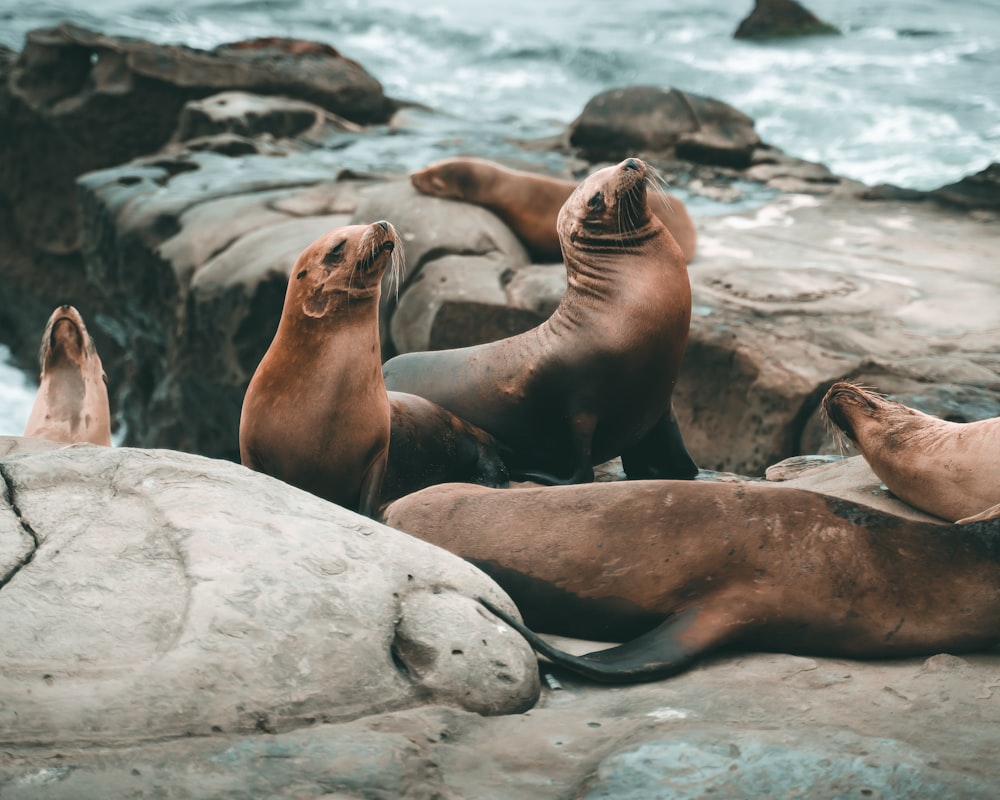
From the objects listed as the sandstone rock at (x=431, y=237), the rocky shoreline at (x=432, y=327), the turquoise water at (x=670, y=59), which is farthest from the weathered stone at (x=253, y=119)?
the sandstone rock at (x=431, y=237)

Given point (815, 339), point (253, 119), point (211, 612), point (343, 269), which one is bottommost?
point (253, 119)

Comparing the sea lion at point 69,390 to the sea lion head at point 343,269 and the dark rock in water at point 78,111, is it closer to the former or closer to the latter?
the sea lion head at point 343,269

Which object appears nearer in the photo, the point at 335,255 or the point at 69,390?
the point at 335,255

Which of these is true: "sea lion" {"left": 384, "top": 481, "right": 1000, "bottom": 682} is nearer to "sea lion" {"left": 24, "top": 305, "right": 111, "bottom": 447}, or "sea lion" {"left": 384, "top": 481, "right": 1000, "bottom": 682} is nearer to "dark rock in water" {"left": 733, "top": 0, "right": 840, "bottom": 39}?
"sea lion" {"left": 24, "top": 305, "right": 111, "bottom": 447}

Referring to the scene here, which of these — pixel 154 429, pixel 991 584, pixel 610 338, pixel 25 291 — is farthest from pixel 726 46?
pixel 991 584

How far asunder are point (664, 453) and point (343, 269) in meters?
1.58

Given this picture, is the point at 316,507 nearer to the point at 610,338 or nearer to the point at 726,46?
the point at 610,338

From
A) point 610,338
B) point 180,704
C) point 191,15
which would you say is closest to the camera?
point 180,704

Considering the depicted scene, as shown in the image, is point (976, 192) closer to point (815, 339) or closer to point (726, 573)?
point (815, 339)

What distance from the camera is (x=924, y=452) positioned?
12.4 feet

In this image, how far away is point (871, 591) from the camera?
9.55 ft

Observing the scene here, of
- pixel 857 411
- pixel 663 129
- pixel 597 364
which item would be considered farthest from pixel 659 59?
pixel 857 411

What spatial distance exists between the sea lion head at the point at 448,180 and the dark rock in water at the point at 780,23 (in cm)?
1735

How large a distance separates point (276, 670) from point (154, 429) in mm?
8322
